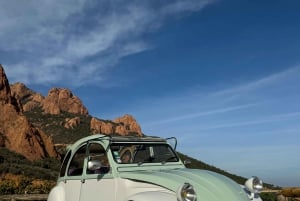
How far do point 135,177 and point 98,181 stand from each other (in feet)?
2.82

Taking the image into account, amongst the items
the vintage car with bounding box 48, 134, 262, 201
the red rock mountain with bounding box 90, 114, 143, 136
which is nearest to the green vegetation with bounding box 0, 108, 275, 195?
the vintage car with bounding box 48, 134, 262, 201

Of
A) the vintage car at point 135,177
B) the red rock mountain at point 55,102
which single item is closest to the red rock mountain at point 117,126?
the red rock mountain at point 55,102

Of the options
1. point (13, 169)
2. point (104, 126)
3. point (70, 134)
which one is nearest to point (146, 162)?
point (13, 169)

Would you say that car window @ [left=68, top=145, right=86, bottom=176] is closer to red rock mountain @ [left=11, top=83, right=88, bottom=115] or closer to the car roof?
the car roof

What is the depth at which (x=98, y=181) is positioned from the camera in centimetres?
721

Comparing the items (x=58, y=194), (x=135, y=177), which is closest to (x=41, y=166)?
(x=58, y=194)

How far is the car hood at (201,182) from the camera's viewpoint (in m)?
5.96

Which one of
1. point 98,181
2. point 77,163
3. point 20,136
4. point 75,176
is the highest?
point 20,136

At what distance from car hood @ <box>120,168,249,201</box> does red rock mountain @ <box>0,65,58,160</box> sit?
2153 inches

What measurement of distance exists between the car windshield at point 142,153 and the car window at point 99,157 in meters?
0.21

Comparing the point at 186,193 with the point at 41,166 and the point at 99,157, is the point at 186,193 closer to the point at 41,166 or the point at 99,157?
the point at 99,157

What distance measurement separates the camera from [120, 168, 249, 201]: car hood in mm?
5965

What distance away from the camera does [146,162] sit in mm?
7516

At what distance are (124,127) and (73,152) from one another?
101353 millimetres
